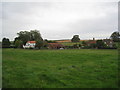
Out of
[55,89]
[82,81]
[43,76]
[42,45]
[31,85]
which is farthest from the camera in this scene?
[42,45]

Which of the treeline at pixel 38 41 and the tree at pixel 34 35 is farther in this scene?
the tree at pixel 34 35

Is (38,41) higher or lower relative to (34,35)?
lower

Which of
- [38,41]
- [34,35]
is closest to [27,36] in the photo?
[34,35]

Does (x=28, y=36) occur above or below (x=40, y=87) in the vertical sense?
above

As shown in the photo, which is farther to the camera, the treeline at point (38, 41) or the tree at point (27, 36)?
the tree at point (27, 36)

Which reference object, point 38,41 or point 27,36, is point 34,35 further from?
point 38,41

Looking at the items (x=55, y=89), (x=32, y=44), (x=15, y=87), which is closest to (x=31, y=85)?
(x=15, y=87)

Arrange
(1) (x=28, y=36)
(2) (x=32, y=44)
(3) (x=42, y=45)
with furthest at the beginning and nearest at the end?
(1) (x=28, y=36) → (2) (x=32, y=44) → (3) (x=42, y=45)

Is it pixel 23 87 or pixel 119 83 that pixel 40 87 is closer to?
pixel 23 87

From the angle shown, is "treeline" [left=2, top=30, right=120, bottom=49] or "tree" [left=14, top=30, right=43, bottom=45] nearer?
"treeline" [left=2, top=30, right=120, bottom=49]

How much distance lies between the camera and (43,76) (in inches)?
198

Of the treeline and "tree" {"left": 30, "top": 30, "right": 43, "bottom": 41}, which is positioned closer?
the treeline

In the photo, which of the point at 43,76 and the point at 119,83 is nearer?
the point at 119,83

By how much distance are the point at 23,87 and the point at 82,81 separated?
2191 mm
